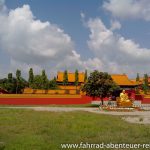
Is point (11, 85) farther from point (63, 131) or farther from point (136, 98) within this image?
point (63, 131)

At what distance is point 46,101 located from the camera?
4719 centimetres

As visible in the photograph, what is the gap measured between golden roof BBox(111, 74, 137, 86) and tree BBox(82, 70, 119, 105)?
19.3 meters

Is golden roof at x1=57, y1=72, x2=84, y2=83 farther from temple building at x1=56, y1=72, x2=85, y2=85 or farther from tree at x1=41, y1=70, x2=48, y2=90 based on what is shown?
tree at x1=41, y1=70, x2=48, y2=90

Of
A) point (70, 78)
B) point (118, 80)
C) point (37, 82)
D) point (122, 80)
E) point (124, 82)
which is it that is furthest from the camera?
point (37, 82)

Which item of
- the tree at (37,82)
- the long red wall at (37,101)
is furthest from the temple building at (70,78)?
the long red wall at (37,101)

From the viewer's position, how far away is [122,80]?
62.9 m

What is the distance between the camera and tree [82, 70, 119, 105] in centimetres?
4097

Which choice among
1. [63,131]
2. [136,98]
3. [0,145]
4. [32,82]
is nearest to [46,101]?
[136,98]

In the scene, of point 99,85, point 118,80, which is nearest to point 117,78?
point 118,80

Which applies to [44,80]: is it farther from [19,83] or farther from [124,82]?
[124,82]

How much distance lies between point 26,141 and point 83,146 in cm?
190

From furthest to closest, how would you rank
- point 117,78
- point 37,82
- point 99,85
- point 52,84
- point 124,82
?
point 37,82 < point 52,84 < point 117,78 < point 124,82 < point 99,85

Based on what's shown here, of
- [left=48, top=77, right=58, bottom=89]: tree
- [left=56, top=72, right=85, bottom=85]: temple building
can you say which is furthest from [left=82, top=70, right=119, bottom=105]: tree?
[left=56, top=72, right=85, bottom=85]: temple building

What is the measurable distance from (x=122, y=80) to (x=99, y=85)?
74.0 feet
